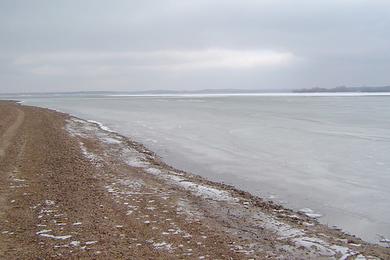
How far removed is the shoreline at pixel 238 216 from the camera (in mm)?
6254

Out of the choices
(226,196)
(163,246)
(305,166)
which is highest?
(163,246)

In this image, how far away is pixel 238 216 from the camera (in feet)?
26.4

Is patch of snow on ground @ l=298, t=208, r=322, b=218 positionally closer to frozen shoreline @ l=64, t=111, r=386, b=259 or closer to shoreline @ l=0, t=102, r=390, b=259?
frozen shoreline @ l=64, t=111, r=386, b=259

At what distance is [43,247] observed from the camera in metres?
5.80

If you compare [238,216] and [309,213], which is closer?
[238,216]

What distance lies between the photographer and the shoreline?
625 cm

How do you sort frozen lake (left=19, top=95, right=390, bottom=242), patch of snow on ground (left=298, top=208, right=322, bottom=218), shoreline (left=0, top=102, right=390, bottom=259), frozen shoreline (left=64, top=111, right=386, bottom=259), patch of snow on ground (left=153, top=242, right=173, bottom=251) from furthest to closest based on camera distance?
frozen lake (left=19, top=95, right=390, bottom=242), patch of snow on ground (left=298, top=208, right=322, bottom=218), frozen shoreline (left=64, top=111, right=386, bottom=259), shoreline (left=0, top=102, right=390, bottom=259), patch of snow on ground (left=153, top=242, right=173, bottom=251)

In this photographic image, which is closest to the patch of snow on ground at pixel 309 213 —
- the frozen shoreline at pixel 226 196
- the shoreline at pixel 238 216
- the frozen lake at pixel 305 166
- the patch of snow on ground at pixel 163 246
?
the frozen shoreline at pixel 226 196

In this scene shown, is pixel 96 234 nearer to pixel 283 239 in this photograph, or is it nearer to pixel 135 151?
pixel 283 239

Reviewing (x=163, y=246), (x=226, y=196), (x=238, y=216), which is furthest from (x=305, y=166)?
(x=163, y=246)

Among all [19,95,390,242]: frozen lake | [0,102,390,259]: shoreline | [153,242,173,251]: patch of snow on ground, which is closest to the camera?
[153,242,173,251]: patch of snow on ground

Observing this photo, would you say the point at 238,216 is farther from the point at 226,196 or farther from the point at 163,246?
the point at 163,246

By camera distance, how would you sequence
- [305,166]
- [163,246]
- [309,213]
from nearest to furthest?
1. [163,246]
2. [309,213]
3. [305,166]

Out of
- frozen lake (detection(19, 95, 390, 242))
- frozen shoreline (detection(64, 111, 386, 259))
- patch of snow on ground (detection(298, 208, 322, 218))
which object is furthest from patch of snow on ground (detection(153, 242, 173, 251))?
patch of snow on ground (detection(298, 208, 322, 218))
